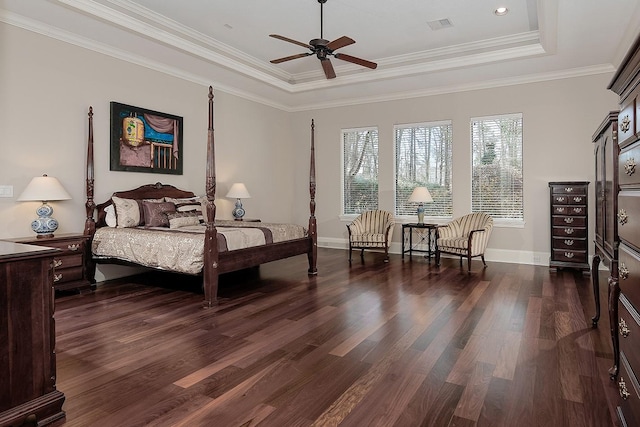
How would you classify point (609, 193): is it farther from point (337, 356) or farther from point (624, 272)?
point (337, 356)

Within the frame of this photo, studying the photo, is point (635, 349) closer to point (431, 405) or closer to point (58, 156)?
point (431, 405)

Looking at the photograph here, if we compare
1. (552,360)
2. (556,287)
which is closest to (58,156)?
(552,360)

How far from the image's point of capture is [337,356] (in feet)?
8.82

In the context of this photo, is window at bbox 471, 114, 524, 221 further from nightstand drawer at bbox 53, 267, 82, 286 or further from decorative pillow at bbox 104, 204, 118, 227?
nightstand drawer at bbox 53, 267, 82, 286

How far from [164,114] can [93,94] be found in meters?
0.97

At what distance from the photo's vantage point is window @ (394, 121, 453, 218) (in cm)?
695

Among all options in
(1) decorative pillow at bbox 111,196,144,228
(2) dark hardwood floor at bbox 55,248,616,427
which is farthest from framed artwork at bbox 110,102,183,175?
(2) dark hardwood floor at bbox 55,248,616,427

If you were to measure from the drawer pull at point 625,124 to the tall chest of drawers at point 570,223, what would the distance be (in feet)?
13.8

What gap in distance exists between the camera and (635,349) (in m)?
1.42

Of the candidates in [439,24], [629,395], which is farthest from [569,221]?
[629,395]

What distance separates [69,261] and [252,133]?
12.9ft

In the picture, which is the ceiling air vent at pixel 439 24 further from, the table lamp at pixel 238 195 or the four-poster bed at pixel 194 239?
the table lamp at pixel 238 195

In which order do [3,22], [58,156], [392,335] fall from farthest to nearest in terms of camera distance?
[58,156], [3,22], [392,335]

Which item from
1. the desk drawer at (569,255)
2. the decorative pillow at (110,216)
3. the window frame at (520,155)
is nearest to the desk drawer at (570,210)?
the desk drawer at (569,255)
